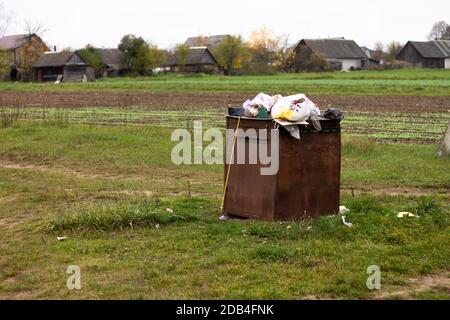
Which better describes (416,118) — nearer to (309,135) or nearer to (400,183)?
(400,183)

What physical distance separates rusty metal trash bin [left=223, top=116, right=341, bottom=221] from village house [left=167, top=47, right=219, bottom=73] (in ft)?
270

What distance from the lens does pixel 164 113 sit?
89.0ft

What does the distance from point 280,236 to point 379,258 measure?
1255 mm

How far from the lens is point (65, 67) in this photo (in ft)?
269

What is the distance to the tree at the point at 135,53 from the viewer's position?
83812mm

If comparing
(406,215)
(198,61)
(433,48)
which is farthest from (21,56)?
(406,215)

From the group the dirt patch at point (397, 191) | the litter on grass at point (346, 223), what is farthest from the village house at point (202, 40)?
the litter on grass at point (346, 223)

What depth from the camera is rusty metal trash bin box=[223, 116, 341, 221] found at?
784 centimetres

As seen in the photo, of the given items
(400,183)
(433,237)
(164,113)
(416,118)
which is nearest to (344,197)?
(400,183)

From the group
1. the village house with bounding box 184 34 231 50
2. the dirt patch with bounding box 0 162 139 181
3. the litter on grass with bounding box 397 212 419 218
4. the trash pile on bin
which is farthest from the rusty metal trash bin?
the village house with bounding box 184 34 231 50

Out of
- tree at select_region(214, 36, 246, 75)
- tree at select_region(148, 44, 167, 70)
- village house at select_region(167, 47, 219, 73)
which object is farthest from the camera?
village house at select_region(167, 47, 219, 73)

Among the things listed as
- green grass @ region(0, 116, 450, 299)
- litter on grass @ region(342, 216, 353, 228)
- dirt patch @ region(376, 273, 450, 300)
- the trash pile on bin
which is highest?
the trash pile on bin

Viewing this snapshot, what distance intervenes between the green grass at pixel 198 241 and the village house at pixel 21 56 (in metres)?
72.4

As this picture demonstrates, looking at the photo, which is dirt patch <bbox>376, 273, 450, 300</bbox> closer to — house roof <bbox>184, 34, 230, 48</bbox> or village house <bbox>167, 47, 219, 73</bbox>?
village house <bbox>167, 47, 219, 73</bbox>
